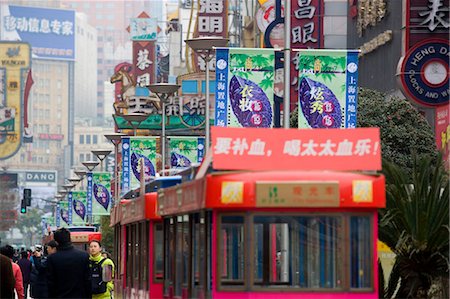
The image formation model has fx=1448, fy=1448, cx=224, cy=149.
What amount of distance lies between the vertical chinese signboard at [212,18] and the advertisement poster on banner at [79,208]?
11731mm

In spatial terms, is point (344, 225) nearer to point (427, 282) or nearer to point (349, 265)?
point (349, 265)

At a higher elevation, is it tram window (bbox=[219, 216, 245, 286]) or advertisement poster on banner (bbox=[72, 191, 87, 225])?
tram window (bbox=[219, 216, 245, 286])

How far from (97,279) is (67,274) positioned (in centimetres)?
385

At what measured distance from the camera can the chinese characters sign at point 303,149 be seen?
15367 millimetres

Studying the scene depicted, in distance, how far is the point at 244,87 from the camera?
28.4 meters

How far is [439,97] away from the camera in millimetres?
39031

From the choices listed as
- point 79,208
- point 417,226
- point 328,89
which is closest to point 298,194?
point 417,226

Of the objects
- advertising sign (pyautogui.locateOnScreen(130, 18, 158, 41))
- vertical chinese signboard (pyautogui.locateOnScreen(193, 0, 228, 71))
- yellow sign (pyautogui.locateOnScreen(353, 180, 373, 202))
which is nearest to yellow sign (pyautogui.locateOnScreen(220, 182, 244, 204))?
yellow sign (pyautogui.locateOnScreen(353, 180, 373, 202))

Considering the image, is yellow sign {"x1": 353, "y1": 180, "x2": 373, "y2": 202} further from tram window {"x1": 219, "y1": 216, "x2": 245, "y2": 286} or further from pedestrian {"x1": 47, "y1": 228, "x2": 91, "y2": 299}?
pedestrian {"x1": 47, "y1": 228, "x2": 91, "y2": 299}

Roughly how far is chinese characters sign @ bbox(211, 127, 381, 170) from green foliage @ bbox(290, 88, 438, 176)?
28484 mm

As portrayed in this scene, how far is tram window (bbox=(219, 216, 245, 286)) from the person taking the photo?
15.1m

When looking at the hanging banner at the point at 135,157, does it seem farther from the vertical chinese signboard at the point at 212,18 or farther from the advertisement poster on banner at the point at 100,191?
the vertical chinese signboard at the point at 212,18

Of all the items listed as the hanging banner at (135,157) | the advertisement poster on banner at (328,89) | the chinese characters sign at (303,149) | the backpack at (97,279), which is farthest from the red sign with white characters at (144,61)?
the chinese characters sign at (303,149)

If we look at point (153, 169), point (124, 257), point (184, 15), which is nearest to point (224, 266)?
point (124, 257)
